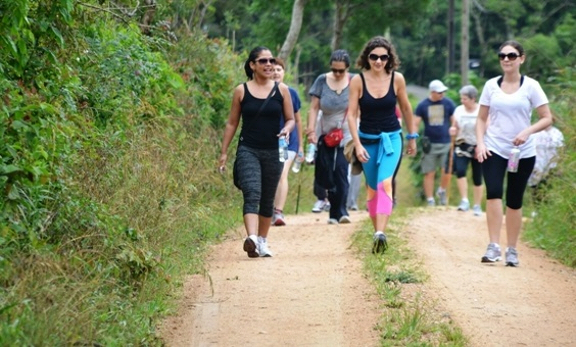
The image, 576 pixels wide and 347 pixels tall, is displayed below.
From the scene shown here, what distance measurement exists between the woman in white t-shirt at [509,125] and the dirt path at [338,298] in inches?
26.8

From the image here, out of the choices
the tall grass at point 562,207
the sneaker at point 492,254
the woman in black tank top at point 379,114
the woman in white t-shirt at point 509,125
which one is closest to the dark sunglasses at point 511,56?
the woman in white t-shirt at point 509,125

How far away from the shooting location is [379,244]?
9805 millimetres

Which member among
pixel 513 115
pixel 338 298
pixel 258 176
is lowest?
pixel 338 298

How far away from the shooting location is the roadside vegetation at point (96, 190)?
240 inches

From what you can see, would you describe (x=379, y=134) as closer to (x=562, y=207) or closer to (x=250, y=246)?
(x=250, y=246)

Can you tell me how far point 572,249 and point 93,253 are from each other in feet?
17.4

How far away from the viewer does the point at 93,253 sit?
7188 millimetres

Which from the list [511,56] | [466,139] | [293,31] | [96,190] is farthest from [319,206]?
[96,190]

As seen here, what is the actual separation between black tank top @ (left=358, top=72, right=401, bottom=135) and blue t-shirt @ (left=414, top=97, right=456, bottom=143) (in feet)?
21.2

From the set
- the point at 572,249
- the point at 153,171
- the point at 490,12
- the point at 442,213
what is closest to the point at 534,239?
the point at 572,249

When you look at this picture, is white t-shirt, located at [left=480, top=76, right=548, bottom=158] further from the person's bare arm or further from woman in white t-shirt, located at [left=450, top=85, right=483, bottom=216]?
woman in white t-shirt, located at [left=450, top=85, right=483, bottom=216]

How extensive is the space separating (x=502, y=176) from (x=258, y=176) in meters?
2.06

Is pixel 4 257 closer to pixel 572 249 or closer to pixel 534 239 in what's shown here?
pixel 572 249

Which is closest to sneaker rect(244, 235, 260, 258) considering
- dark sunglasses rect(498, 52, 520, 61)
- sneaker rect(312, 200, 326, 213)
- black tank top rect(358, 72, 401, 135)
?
black tank top rect(358, 72, 401, 135)
